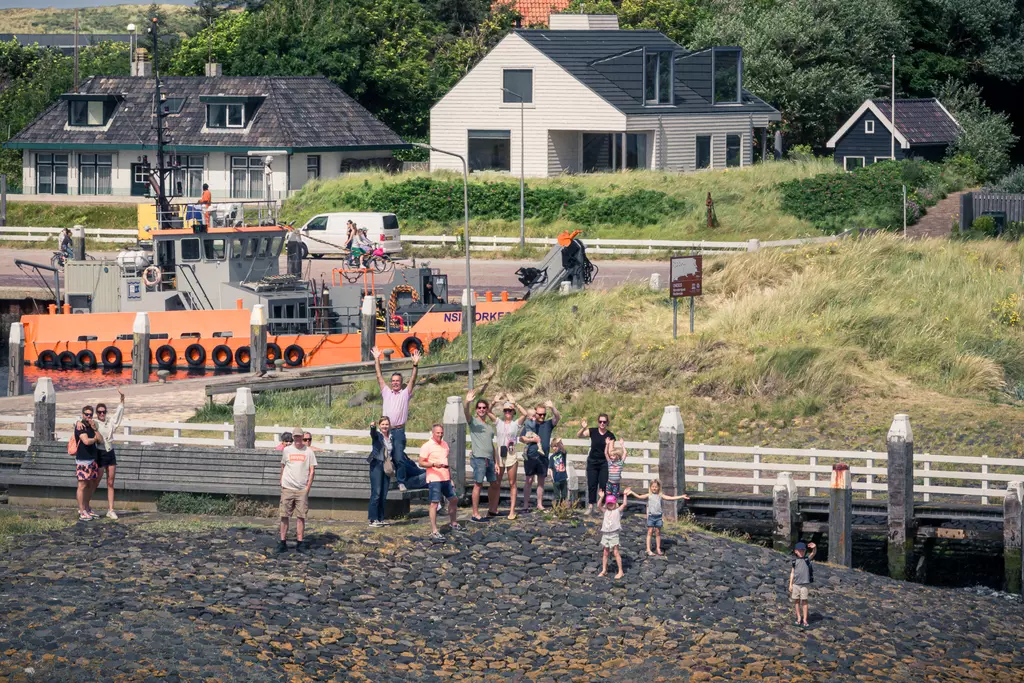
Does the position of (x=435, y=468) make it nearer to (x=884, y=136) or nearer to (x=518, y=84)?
(x=518, y=84)

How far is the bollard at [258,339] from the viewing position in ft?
135

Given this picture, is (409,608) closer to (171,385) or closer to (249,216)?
(171,385)

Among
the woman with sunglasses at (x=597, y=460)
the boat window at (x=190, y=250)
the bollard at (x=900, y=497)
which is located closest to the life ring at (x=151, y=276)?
the boat window at (x=190, y=250)

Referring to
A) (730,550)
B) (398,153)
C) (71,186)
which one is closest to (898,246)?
(730,550)

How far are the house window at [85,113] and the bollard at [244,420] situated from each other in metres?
45.4

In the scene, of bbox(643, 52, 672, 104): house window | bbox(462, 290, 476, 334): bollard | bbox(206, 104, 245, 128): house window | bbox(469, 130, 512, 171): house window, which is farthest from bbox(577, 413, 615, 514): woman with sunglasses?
bbox(206, 104, 245, 128): house window

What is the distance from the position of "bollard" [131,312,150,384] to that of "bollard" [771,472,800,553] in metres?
20.0

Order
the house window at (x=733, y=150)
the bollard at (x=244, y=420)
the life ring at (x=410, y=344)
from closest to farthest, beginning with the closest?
the bollard at (x=244, y=420)
the life ring at (x=410, y=344)
the house window at (x=733, y=150)

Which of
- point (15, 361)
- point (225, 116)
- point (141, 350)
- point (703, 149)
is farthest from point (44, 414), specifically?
point (225, 116)

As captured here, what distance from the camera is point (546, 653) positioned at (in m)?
20.5

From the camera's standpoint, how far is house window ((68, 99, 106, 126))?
228 feet

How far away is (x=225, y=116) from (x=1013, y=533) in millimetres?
48613

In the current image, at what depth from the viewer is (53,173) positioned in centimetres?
7000

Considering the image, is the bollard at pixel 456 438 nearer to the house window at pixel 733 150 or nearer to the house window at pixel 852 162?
the house window at pixel 852 162
